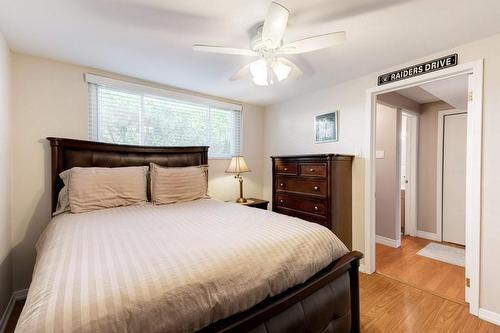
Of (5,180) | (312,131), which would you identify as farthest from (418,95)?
(5,180)

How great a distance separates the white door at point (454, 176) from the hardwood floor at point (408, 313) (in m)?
1.91

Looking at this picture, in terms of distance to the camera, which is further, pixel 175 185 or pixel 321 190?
pixel 321 190

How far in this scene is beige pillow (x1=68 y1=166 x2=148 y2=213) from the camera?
77.0 inches

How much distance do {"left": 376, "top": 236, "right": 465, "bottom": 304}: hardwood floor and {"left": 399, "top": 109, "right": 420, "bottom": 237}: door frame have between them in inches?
24.5

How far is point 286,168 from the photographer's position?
305 centimetres

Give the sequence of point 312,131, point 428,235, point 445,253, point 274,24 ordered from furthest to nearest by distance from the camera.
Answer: point 428,235 < point 312,131 < point 445,253 < point 274,24

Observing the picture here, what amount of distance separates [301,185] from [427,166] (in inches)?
98.7

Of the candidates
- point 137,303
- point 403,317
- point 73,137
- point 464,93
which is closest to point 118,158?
point 73,137

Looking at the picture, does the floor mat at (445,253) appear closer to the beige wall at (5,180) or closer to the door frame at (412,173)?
the door frame at (412,173)

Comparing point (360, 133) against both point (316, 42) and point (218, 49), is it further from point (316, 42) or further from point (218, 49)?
point (218, 49)

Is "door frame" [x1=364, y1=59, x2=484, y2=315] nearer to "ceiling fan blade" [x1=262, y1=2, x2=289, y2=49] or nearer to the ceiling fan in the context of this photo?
the ceiling fan

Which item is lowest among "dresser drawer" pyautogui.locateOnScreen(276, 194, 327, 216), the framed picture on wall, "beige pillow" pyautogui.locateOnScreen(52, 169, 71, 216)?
"dresser drawer" pyautogui.locateOnScreen(276, 194, 327, 216)

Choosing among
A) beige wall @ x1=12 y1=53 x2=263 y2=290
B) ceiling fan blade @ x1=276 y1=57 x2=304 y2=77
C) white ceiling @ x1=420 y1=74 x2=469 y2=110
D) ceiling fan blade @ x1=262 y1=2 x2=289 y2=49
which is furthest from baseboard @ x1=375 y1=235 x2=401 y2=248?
beige wall @ x1=12 y1=53 x2=263 y2=290

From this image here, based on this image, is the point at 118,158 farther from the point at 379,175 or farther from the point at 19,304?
the point at 379,175
